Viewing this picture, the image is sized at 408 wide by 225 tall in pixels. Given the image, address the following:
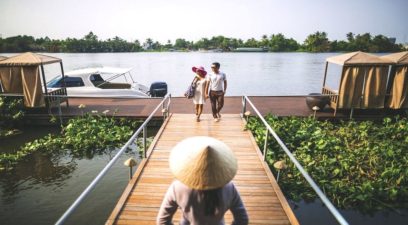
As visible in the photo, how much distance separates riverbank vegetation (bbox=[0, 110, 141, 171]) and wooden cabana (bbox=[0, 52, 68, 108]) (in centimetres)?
141

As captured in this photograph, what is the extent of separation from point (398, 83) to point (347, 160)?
5478 millimetres

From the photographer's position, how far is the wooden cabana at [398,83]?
10.3 meters

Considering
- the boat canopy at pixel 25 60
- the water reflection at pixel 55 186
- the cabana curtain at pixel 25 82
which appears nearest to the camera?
the water reflection at pixel 55 186

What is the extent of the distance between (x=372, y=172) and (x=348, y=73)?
4.62 metres

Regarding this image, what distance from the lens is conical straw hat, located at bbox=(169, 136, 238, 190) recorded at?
1.83 meters

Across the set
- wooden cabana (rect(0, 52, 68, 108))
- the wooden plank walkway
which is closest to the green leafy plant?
wooden cabana (rect(0, 52, 68, 108))

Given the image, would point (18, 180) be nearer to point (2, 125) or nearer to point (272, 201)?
point (2, 125)

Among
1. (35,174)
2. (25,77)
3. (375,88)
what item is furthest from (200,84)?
(375,88)

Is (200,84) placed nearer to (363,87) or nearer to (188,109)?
(188,109)

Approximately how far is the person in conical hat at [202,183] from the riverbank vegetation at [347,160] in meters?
4.69

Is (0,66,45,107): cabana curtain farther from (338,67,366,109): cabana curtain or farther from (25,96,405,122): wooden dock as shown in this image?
(338,67,366,109): cabana curtain

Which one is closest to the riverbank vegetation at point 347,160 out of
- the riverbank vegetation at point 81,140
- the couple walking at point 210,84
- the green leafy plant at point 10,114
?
the couple walking at point 210,84

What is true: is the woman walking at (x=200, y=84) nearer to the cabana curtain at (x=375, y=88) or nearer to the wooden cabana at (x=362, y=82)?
the wooden cabana at (x=362, y=82)

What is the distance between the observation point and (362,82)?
1028 centimetres
